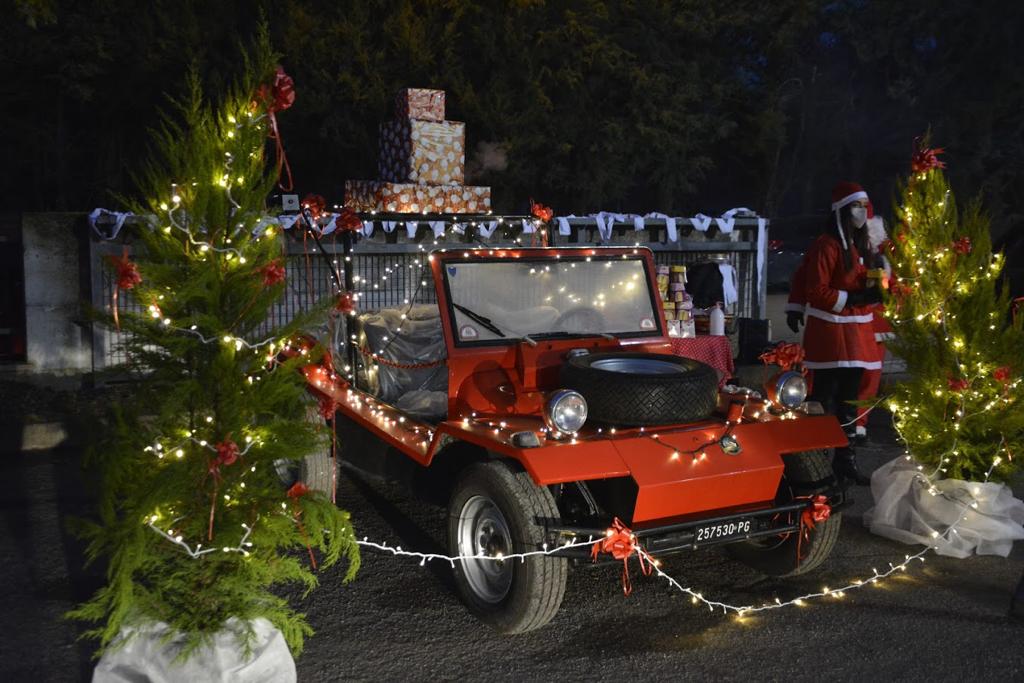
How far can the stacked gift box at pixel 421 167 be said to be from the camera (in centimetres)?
1130

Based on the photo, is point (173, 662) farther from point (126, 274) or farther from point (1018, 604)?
point (1018, 604)

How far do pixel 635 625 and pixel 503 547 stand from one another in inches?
29.3

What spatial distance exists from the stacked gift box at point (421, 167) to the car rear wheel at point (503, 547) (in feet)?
23.2

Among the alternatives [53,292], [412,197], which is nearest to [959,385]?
[412,197]

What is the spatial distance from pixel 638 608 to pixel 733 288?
7646 millimetres

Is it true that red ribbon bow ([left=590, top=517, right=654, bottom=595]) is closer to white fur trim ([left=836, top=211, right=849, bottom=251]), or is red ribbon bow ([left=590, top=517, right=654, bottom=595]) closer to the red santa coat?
the red santa coat

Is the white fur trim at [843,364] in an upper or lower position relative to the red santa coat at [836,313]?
lower

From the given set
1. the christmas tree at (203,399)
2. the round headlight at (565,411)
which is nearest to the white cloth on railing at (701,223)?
the round headlight at (565,411)

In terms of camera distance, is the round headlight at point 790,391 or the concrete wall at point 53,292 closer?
the round headlight at point 790,391

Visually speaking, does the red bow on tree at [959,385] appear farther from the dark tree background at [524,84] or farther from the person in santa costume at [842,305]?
the dark tree background at [524,84]

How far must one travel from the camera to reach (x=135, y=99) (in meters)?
20.1

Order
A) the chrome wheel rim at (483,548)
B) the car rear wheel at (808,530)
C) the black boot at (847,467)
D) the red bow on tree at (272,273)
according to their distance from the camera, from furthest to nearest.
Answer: the black boot at (847,467)
the car rear wheel at (808,530)
the chrome wheel rim at (483,548)
the red bow on tree at (272,273)

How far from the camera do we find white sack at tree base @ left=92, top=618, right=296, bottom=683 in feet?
11.0

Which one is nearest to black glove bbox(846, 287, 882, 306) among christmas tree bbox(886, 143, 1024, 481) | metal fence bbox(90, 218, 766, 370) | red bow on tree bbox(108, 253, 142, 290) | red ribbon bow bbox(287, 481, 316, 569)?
christmas tree bbox(886, 143, 1024, 481)
